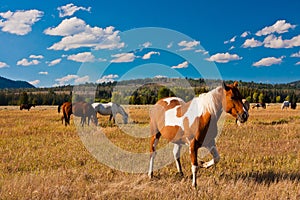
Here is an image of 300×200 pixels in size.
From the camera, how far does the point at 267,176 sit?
7371 mm

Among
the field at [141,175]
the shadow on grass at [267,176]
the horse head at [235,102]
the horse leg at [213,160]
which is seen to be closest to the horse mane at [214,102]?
the horse head at [235,102]

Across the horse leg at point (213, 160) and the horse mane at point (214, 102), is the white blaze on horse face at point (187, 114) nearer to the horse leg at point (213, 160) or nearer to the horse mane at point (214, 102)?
the horse mane at point (214, 102)

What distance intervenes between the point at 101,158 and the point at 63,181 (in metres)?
2.87

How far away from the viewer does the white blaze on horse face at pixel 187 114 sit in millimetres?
6402

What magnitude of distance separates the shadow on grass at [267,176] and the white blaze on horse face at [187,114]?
1.77m

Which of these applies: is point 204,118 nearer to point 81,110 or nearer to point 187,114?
point 187,114

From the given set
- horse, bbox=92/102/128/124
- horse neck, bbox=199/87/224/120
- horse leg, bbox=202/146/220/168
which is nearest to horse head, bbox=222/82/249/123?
horse neck, bbox=199/87/224/120

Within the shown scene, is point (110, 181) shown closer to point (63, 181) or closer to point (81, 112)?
point (63, 181)

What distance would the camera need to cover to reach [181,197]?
5.75m

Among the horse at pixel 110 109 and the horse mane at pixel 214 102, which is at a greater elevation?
the horse mane at pixel 214 102

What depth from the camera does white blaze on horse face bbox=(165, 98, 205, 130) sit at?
21.0 feet

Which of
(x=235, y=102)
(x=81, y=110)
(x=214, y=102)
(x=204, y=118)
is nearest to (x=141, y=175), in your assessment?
Result: (x=204, y=118)

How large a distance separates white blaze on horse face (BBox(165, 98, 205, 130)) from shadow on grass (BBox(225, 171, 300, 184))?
5.81 ft

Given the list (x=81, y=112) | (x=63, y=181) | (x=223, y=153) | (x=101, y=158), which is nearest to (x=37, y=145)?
(x=101, y=158)
